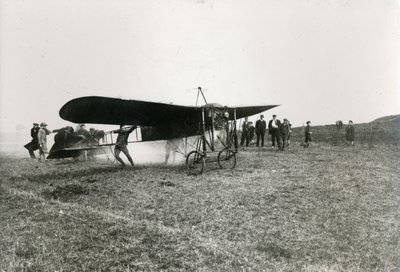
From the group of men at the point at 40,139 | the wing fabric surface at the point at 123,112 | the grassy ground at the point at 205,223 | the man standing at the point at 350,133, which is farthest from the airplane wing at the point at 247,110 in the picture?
the man standing at the point at 350,133

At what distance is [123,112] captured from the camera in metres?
11.3

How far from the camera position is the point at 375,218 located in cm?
622

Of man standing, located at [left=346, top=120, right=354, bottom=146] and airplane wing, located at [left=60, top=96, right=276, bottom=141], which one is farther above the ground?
airplane wing, located at [left=60, top=96, right=276, bottom=141]

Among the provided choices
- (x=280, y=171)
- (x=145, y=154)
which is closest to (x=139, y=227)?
(x=280, y=171)

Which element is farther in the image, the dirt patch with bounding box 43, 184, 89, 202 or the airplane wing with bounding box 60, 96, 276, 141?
the airplane wing with bounding box 60, 96, 276, 141

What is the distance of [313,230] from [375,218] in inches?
57.0

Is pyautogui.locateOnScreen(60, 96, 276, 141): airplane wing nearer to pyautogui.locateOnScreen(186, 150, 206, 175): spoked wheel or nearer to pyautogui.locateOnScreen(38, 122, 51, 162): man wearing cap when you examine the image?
pyautogui.locateOnScreen(186, 150, 206, 175): spoked wheel

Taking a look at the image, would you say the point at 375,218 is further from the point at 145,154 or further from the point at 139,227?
the point at 145,154

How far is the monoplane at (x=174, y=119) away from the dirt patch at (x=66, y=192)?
6.70 feet

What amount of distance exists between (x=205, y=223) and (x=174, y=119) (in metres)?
7.59

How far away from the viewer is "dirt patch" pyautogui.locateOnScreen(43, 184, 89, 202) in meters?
8.38

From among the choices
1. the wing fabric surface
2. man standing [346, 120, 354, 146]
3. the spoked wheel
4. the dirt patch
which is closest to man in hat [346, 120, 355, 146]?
man standing [346, 120, 354, 146]

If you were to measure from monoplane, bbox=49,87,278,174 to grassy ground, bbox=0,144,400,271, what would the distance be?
1748 mm

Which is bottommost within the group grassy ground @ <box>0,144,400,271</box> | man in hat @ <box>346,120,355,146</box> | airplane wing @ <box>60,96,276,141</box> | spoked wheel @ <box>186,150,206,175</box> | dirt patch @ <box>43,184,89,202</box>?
grassy ground @ <box>0,144,400,271</box>
